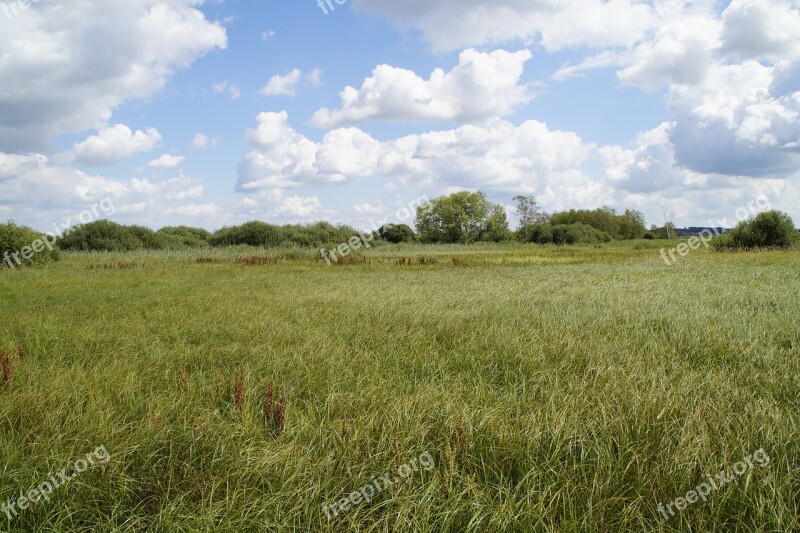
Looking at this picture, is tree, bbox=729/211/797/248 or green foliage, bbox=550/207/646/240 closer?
tree, bbox=729/211/797/248

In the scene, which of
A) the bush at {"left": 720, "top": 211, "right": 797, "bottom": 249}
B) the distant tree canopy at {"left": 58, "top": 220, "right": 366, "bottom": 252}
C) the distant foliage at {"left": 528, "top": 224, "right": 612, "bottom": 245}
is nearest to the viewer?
the bush at {"left": 720, "top": 211, "right": 797, "bottom": 249}

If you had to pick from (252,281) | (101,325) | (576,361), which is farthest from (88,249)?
(576,361)

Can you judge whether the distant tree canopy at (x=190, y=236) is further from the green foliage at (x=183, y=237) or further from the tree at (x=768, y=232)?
the tree at (x=768, y=232)

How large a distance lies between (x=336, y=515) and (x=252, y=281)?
1402cm

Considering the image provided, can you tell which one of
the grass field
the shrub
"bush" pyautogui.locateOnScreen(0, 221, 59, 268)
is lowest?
the grass field

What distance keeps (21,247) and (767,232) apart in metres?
52.1

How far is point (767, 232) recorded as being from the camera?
127 feet

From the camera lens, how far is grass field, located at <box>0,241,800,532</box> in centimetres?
264

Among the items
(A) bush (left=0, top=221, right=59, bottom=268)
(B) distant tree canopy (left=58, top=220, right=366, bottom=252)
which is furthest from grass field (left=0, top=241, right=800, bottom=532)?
(B) distant tree canopy (left=58, top=220, right=366, bottom=252)

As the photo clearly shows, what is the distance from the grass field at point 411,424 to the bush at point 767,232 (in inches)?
1543

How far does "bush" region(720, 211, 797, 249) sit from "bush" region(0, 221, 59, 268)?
4870 cm

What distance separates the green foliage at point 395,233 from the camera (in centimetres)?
6622

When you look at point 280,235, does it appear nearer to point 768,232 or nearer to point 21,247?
point 21,247

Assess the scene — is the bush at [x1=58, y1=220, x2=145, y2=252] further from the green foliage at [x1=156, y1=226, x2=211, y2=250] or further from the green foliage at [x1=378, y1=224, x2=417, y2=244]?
the green foliage at [x1=378, y1=224, x2=417, y2=244]
